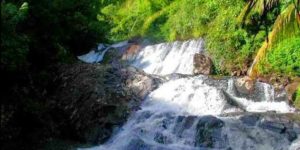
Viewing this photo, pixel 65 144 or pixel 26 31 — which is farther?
pixel 26 31

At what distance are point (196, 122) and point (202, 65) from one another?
7.21 metres

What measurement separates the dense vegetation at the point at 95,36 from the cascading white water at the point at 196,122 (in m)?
1.98

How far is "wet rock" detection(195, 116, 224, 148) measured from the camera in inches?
541

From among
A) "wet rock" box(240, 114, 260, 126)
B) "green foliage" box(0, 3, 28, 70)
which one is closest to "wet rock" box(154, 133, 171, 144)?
"wet rock" box(240, 114, 260, 126)

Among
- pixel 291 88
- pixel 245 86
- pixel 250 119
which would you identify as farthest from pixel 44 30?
pixel 291 88

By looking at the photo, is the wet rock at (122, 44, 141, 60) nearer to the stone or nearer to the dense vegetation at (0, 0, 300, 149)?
the dense vegetation at (0, 0, 300, 149)

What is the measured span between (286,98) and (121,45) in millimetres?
13822

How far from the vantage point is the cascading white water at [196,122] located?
44.8 feet

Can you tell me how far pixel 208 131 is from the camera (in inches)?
546

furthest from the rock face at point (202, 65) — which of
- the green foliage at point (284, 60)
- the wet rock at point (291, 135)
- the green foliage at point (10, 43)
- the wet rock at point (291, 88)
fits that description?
the green foliage at point (10, 43)

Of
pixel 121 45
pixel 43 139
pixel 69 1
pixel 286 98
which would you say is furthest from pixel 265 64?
pixel 121 45

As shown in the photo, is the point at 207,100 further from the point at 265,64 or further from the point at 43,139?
the point at 43,139

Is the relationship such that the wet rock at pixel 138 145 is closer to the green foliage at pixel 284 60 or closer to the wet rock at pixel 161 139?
the wet rock at pixel 161 139

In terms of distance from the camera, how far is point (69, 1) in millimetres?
19688
